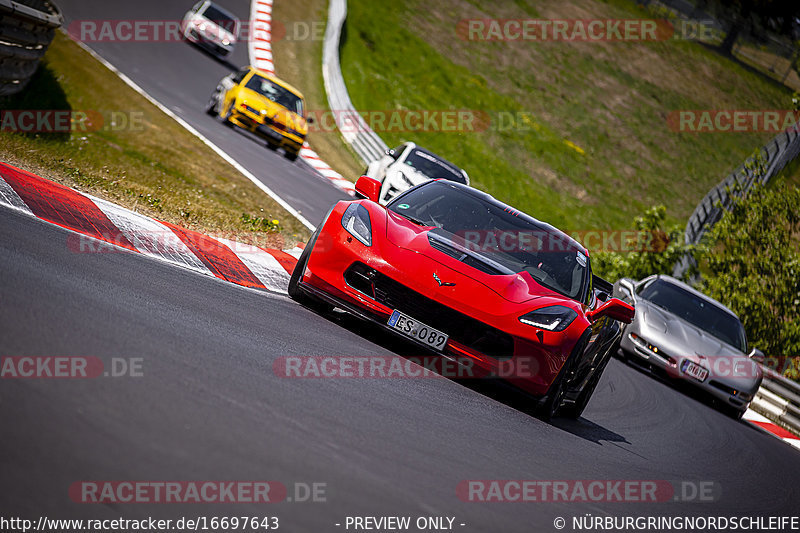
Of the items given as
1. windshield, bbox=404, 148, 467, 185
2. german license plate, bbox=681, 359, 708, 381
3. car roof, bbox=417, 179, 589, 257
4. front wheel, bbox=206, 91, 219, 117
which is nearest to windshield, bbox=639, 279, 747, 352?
german license plate, bbox=681, 359, 708, 381

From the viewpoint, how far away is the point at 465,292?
611cm

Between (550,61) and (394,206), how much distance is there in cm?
4235

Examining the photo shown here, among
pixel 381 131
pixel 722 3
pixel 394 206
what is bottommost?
pixel 381 131

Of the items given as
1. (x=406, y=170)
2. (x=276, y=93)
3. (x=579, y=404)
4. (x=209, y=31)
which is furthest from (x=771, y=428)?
(x=209, y=31)

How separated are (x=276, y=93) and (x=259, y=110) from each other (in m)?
1.06

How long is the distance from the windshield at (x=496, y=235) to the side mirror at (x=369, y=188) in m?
0.22

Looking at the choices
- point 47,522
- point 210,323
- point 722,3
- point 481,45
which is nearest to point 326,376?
point 210,323

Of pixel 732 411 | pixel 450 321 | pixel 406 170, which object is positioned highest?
pixel 450 321

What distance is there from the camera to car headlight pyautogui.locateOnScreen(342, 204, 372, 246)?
6.44 metres

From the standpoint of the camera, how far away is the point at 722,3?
6406 centimetres

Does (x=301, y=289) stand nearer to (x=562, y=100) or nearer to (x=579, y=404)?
(x=579, y=404)

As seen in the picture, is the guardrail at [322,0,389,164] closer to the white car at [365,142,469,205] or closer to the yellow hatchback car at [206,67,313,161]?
the yellow hatchback car at [206,67,313,161]

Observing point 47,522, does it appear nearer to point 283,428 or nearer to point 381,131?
point 283,428

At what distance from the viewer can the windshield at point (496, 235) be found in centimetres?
703
